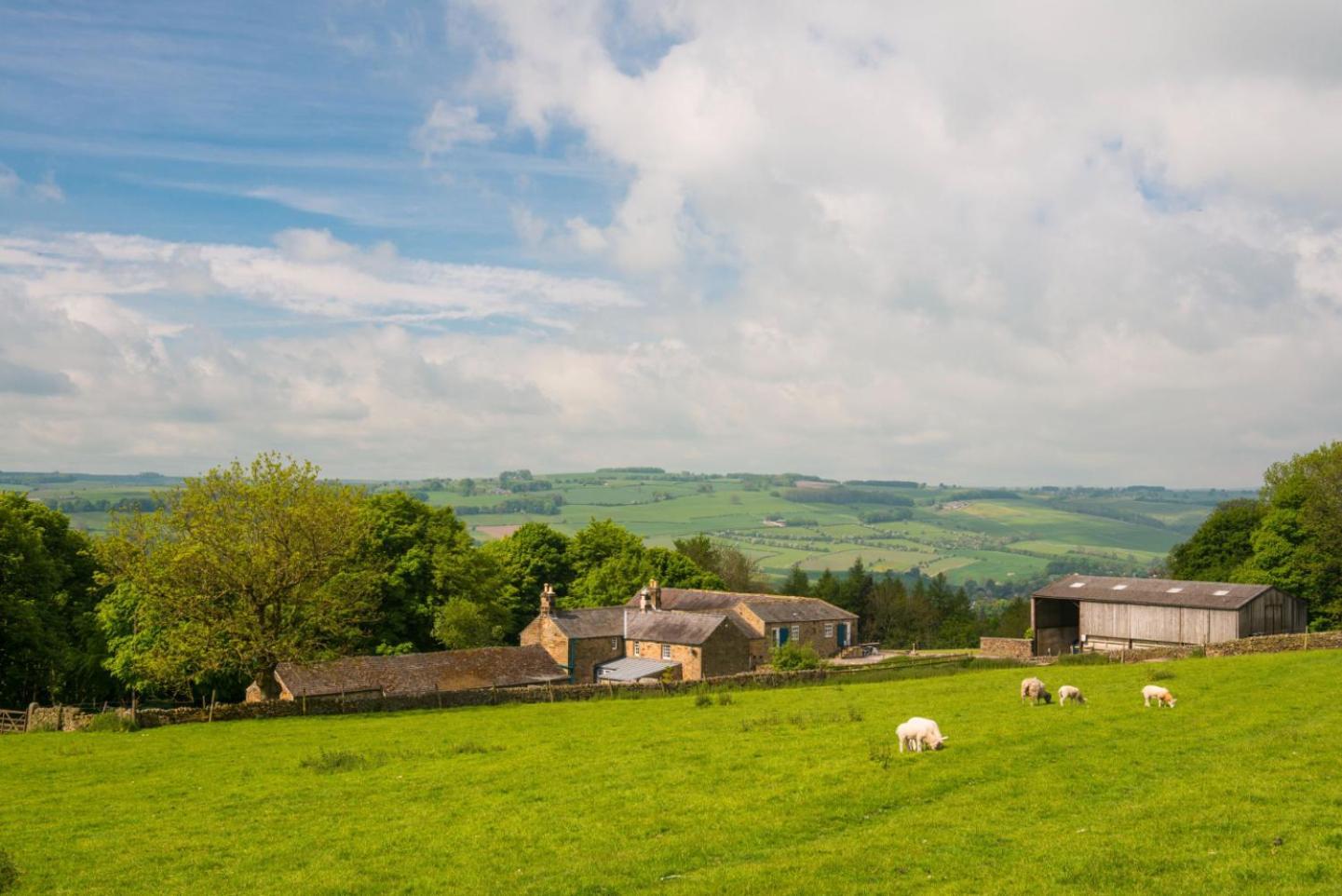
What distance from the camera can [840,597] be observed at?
118250 mm

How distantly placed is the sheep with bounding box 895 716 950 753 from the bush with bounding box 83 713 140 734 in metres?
29.7

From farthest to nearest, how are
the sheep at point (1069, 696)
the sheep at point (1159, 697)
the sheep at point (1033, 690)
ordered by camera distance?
the sheep at point (1033, 690)
the sheep at point (1069, 696)
the sheep at point (1159, 697)

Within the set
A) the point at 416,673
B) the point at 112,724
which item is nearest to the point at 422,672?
the point at 416,673

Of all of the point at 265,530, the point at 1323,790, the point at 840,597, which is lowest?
the point at 840,597

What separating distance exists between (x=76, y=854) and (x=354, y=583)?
30062 mm

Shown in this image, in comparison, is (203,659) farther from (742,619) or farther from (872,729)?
(742,619)

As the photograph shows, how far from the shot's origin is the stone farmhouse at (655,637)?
208 feet

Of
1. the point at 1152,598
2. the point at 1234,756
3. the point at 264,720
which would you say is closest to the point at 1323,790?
the point at 1234,756

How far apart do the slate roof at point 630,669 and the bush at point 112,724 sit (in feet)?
101

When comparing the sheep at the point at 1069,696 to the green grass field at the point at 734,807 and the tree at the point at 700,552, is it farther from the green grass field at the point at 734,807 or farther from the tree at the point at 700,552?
the tree at the point at 700,552

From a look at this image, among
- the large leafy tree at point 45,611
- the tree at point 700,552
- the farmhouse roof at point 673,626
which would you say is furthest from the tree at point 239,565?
the tree at point 700,552

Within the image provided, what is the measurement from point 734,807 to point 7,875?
13.3m

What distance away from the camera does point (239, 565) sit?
40.7 m

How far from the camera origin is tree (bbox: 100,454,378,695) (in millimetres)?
40375
